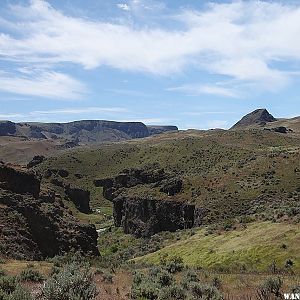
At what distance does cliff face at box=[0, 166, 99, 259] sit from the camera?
34.2 m

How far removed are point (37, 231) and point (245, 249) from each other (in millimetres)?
19739

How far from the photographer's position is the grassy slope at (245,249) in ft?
120

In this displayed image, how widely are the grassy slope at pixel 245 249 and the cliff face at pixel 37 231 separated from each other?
1017 centimetres

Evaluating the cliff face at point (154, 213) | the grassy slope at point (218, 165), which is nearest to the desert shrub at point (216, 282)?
the grassy slope at point (218, 165)

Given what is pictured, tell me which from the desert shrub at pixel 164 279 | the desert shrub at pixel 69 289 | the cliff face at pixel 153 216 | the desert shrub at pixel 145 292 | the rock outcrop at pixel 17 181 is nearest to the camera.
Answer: the desert shrub at pixel 69 289

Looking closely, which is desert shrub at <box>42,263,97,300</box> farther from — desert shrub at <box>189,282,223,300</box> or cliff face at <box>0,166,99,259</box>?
cliff face at <box>0,166,99,259</box>

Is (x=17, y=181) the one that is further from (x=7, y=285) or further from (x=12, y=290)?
(x=12, y=290)

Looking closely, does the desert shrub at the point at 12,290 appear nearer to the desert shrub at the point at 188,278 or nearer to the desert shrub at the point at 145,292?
the desert shrub at the point at 145,292

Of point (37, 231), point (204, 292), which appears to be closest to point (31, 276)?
point (204, 292)

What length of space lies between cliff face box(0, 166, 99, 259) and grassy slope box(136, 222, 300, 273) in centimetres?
1017

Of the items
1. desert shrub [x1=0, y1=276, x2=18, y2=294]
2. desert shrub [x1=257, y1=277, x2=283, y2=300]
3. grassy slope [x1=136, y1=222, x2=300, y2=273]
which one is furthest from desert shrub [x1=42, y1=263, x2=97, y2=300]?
grassy slope [x1=136, y1=222, x2=300, y2=273]

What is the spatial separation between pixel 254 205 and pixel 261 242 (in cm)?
3018

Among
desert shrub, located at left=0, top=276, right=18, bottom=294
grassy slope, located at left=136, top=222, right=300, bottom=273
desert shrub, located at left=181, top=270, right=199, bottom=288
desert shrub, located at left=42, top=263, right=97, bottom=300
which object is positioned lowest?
grassy slope, located at left=136, top=222, right=300, bottom=273

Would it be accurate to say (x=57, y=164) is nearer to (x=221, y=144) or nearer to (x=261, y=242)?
(x=221, y=144)
